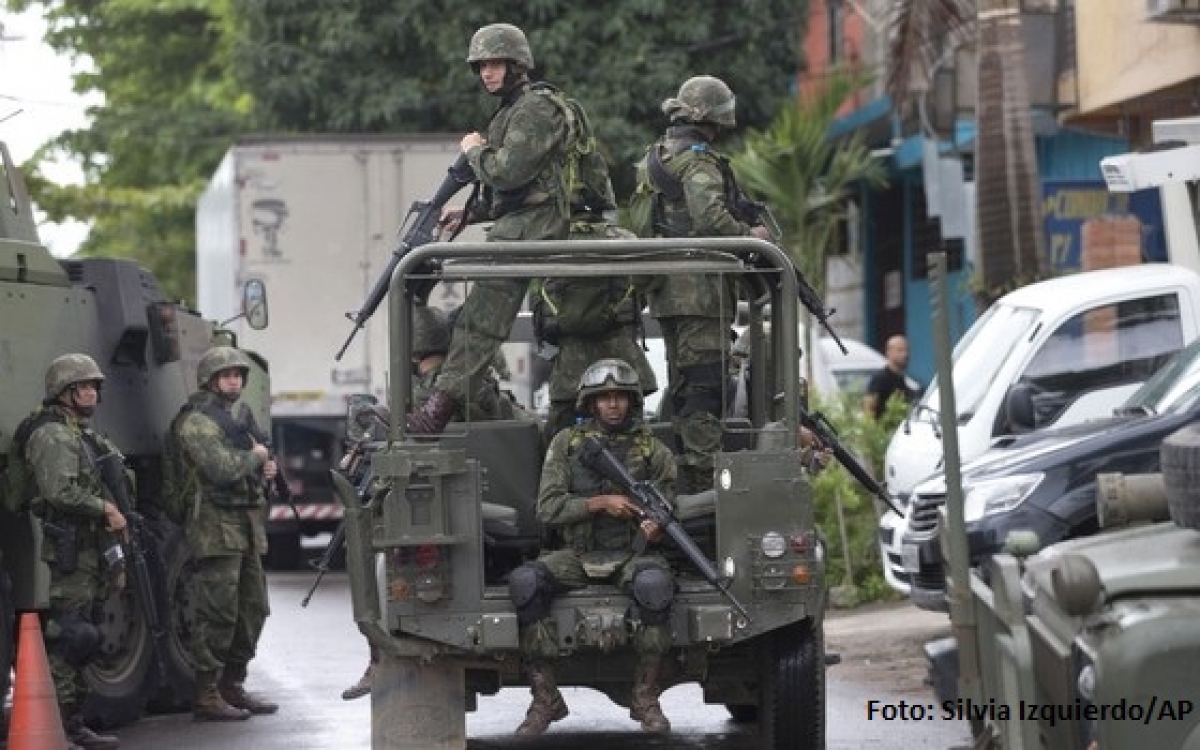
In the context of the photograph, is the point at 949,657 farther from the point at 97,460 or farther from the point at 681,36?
the point at 681,36

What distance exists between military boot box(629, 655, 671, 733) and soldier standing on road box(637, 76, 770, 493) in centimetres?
93

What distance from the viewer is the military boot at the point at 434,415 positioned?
10.9 meters

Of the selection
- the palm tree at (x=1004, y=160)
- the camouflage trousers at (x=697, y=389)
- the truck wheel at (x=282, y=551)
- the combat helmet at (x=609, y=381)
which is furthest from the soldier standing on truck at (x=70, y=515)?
the truck wheel at (x=282, y=551)

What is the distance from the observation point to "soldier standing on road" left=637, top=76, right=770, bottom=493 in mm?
11359

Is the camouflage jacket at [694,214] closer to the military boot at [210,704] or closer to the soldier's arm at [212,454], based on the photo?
the soldier's arm at [212,454]

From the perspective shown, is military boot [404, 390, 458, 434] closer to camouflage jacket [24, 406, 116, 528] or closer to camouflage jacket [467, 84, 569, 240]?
camouflage jacket [467, 84, 569, 240]

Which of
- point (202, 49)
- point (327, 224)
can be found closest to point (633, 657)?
point (327, 224)

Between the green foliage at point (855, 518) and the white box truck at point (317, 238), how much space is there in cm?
598

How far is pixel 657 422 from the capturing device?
39.1 feet

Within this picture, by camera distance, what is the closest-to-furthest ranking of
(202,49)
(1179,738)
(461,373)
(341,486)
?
(1179,738), (341,486), (461,373), (202,49)

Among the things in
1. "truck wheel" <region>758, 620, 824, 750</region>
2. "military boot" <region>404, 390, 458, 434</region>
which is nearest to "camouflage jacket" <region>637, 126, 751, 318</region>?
"military boot" <region>404, 390, 458, 434</region>

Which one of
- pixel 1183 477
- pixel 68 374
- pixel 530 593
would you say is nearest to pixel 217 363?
pixel 68 374

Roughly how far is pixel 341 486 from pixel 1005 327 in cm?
699

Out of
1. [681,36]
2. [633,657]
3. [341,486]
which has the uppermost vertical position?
[681,36]
